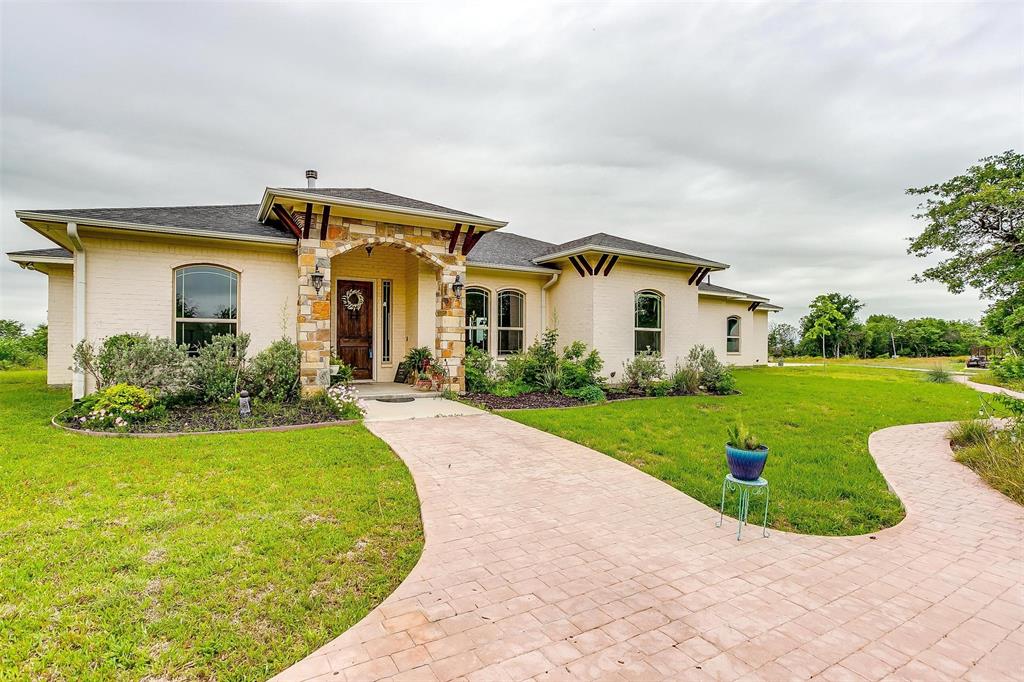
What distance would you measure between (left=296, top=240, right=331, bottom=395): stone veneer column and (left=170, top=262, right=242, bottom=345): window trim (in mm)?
1444

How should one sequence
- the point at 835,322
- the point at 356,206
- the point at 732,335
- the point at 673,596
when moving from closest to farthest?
the point at 673,596, the point at 356,206, the point at 732,335, the point at 835,322

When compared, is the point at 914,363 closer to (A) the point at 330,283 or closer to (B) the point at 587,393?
(B) the point at 587,393

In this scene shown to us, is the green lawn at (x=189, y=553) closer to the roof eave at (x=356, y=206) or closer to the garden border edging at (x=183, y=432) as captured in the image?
the garden border edging at (x=183, y=432)

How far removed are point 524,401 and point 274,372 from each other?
4.81 m

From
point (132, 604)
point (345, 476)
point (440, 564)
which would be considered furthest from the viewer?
point (345, 476)

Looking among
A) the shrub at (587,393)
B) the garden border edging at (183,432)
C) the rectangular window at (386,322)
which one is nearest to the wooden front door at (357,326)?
the rectangular window at (386,322)

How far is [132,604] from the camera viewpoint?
8.76 feet

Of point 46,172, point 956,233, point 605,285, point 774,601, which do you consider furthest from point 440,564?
point 956,233

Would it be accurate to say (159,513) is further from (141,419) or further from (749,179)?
(749,179)

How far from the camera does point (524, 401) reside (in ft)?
32.6

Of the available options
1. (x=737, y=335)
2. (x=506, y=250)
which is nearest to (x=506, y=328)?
(x=506, y=250)

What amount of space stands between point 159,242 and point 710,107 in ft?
38.7

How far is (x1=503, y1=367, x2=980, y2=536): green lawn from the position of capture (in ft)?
14.9

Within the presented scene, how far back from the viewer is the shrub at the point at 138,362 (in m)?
7.62
